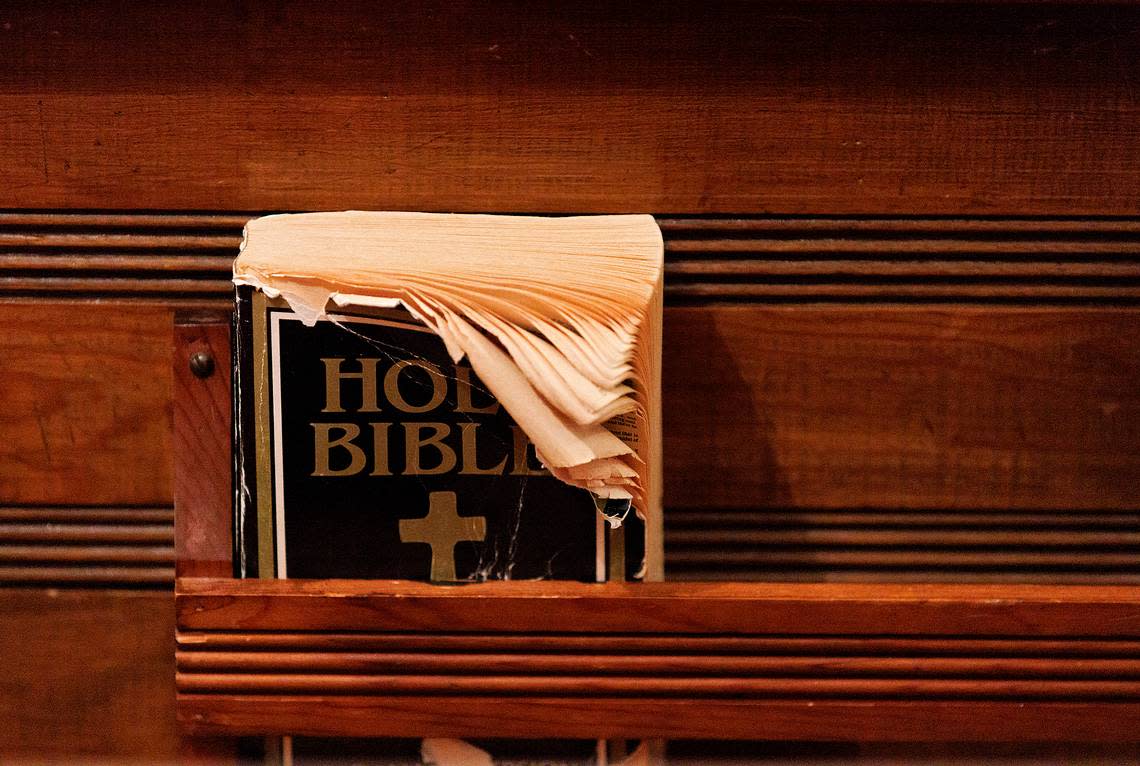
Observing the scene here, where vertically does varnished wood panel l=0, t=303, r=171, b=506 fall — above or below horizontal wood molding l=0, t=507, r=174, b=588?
above

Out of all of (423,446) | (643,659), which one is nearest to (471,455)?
(423,446)

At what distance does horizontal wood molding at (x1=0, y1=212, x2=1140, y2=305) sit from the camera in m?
0.54

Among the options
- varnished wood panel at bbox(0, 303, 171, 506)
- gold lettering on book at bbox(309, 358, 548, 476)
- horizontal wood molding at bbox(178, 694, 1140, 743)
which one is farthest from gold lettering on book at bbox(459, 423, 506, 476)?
varnished wood panel at bbox(0, 303, 171, 506)

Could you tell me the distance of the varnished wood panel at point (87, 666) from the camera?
1.84ft

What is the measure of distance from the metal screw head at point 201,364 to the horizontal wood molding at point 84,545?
0.16 metres

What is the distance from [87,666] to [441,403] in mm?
320

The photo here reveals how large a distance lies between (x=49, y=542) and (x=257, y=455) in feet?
0.71

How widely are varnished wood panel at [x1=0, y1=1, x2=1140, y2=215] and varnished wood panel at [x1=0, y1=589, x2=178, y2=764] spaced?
0.83ft

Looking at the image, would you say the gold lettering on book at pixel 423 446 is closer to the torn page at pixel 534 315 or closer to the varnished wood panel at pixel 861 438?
the torn page at pixel 534 315

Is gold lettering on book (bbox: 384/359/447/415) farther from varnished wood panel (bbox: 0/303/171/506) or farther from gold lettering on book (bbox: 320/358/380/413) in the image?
varnished wood panel (bbox: 0/303/171/506)

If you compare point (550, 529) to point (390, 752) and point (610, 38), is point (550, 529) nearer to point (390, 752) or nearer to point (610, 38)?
point (390, 752)

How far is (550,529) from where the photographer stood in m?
0.46

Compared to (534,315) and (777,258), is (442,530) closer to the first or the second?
(534,315)

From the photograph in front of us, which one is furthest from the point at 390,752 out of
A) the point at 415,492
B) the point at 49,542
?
the point at 49,542
